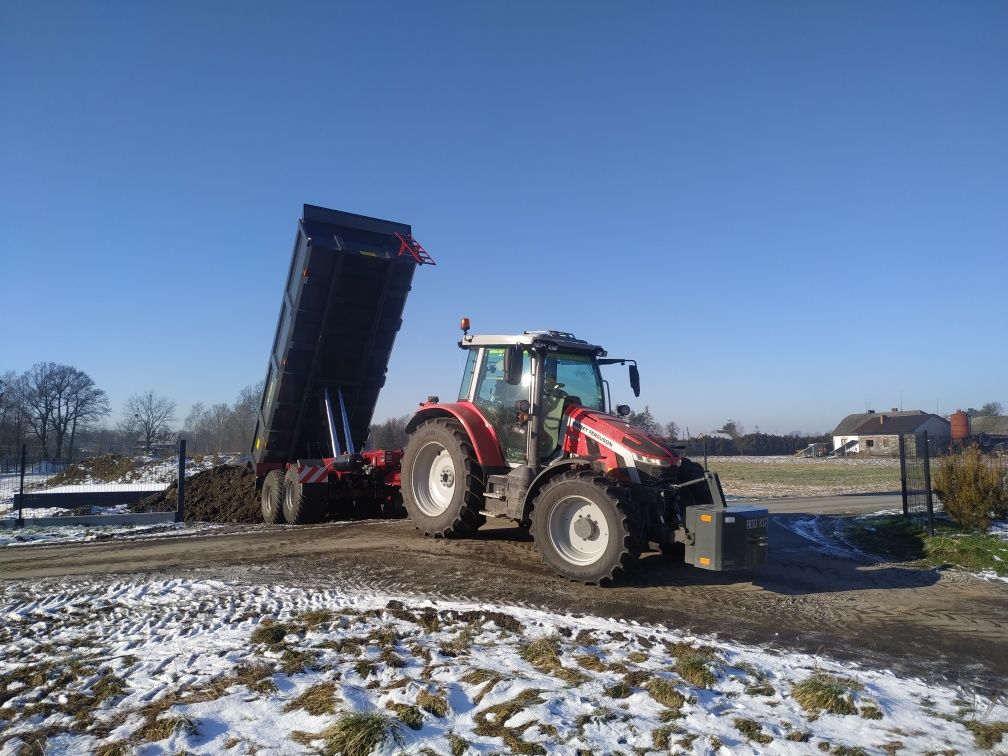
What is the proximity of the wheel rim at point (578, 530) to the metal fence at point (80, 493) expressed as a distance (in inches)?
322

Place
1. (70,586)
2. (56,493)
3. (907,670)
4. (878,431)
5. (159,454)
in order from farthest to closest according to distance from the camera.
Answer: (878,431), (159,454), (56,493), (70,586), (907,670)

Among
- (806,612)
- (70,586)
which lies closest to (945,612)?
(806,612)

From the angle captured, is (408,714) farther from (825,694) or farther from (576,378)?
(576,378)

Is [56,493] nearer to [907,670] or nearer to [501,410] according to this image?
[501,410]

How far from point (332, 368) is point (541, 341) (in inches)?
179

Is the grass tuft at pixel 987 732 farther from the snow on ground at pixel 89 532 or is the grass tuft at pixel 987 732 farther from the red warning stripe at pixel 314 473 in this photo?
the snow on ground at pixel 89 532

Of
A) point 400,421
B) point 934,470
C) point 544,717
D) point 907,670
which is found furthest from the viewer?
point 400,421

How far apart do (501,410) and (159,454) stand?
48.6ft

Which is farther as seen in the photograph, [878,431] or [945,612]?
[878,431]

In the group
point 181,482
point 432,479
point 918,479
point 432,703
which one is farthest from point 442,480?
point 918,479

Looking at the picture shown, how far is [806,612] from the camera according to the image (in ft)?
19.2

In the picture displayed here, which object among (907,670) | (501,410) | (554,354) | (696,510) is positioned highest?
(554,354)

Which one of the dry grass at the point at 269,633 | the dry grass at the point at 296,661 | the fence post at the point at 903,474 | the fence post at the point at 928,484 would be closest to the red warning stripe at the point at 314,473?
the dry grass at the point at 269,633

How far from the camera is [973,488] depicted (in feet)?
30.1
